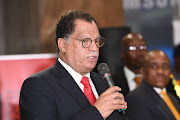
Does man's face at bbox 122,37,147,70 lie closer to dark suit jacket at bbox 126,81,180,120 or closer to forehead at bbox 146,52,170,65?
forehead at bbox 146,52,170,65

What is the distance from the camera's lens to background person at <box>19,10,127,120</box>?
194 cm

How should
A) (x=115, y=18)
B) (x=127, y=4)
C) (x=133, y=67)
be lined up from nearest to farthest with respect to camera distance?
(x=133, y=67) → (x=115, y=18) → (x=127, y=4)

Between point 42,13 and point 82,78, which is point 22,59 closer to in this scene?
point 42,13

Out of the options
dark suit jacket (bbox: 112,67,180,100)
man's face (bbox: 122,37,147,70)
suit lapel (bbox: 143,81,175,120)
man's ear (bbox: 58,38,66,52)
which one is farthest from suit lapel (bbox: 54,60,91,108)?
man's face (bbox: 122,37,147,70)

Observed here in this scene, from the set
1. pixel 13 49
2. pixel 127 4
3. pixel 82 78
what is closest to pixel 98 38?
pixel 82 78

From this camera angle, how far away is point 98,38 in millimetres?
2146

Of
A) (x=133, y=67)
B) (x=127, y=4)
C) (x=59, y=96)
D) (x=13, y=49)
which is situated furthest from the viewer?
(x=13, y=49)

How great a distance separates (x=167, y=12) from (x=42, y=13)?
83.1 inches

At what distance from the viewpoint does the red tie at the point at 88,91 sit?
2.16 m

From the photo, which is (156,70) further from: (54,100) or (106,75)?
(54,100)

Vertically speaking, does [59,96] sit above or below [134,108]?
above

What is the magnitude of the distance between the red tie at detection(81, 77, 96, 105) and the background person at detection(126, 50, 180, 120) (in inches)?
56.6

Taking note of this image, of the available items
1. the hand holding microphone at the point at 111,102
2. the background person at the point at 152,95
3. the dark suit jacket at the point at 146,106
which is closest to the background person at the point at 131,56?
the background person at the point at 152,95

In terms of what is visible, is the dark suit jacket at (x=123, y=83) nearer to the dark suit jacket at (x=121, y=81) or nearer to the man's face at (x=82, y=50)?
the dark suit jacket at (x=121, y=81)
